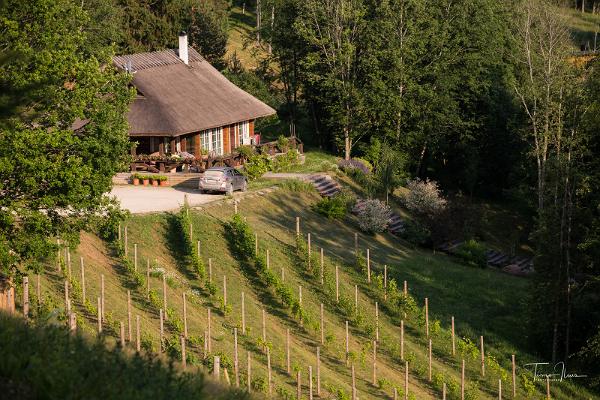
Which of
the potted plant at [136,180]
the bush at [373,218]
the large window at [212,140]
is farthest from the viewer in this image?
the large window at [212,140]

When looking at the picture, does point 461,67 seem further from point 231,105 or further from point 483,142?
point 231,105

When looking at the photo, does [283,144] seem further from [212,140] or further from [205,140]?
[205,140]

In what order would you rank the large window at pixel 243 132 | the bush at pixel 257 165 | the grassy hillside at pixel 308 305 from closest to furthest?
the grassy hillside at pixel 308 305 < the bush at pixel 257 165 < the large window at pixel 243 132

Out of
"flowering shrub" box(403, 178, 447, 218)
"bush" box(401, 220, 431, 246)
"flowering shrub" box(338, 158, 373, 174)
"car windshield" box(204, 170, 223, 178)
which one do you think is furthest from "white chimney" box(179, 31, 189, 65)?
"bush" box(401, 220, 431, 246)

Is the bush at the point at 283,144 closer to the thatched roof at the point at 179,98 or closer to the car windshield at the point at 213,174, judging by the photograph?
the thatched roof at the point at 179,98

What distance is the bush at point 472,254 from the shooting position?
45.2 meters

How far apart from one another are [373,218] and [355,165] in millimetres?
9586

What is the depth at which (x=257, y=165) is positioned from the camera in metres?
48.1

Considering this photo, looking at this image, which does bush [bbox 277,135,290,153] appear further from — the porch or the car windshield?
the car windshield

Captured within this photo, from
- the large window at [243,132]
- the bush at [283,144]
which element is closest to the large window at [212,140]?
the large window at [243,132]

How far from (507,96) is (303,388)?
37.7 m

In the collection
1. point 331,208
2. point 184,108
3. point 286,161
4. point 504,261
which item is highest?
point 184,108

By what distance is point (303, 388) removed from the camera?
2691cm

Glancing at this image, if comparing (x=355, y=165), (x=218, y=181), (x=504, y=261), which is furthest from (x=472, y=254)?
(x=218, y=181)
